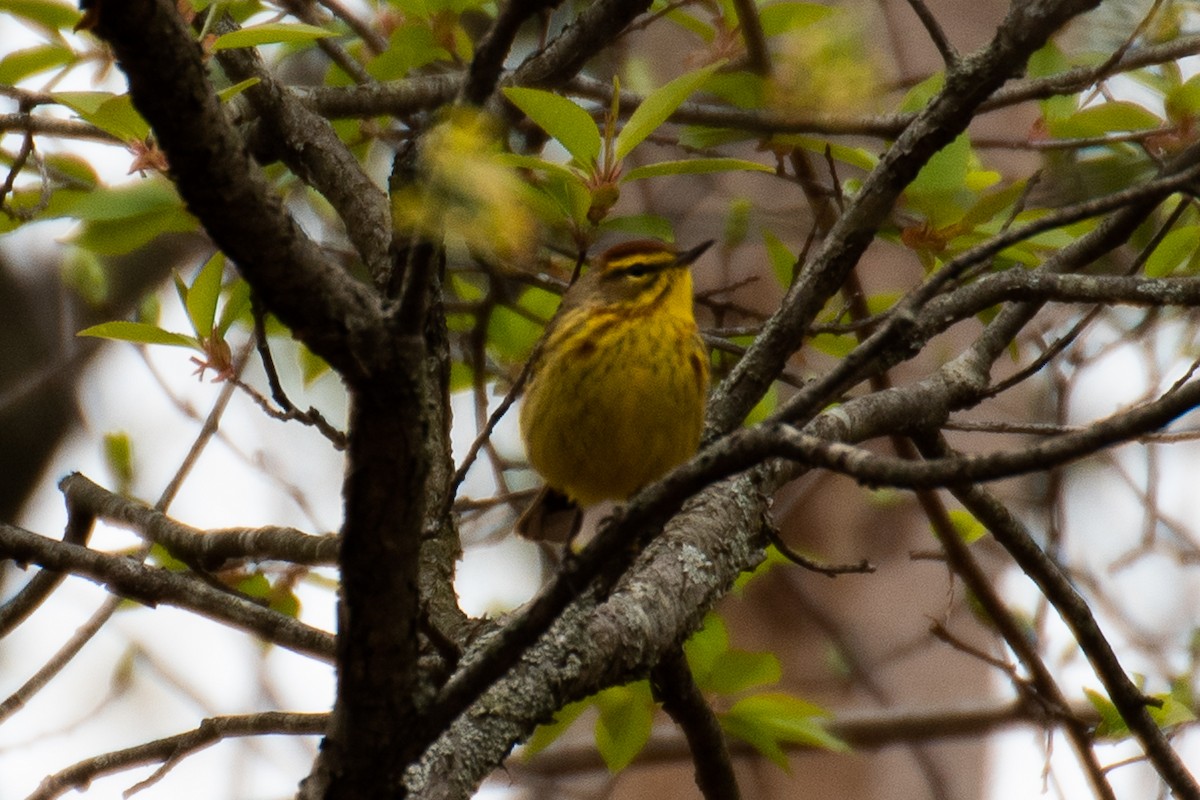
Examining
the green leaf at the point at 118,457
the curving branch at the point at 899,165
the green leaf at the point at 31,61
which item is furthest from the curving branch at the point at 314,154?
the green leaf at the point at 118,457

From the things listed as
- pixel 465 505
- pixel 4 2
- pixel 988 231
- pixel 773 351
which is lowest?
pixel 773 351

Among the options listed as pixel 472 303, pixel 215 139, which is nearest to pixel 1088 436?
pixel 215 139

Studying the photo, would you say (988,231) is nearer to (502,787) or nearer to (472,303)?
(472,303)

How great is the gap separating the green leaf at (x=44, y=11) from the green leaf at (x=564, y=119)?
1388 mm

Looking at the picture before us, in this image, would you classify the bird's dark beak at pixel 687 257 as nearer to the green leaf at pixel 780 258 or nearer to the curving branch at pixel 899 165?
the green leaf at pixel 780 258

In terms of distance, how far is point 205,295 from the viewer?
10.1 feet

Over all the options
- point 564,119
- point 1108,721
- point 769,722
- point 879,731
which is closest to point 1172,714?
point 1108,721

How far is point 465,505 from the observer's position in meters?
3.92

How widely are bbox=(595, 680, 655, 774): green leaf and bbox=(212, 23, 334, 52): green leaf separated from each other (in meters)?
1.83

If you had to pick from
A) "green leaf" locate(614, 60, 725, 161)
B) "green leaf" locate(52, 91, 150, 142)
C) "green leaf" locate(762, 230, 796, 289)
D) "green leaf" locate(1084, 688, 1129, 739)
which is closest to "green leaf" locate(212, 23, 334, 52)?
"green leaf" locate(52, 91, 150, 142)

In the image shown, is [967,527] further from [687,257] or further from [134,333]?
[134,333]

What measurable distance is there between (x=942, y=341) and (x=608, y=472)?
9.47 feet

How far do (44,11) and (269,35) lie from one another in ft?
3.69

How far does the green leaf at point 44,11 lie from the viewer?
3.19m
